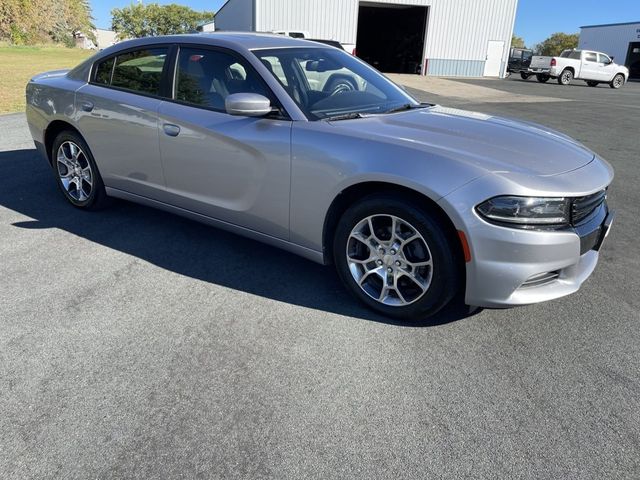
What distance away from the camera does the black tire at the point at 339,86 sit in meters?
3.68

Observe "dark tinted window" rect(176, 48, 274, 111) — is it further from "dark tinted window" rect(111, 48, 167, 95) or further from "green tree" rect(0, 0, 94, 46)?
"green tree" rect(0, 0, 94, 46)

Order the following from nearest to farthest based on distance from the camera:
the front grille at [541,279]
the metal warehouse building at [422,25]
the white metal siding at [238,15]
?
the front grille at [541,279]
the metal warehouse building at [422,25]
the white metal siding at [238,15]

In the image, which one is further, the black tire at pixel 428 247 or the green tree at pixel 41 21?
the green tree at pixel 41 21

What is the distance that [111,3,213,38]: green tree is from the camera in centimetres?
10738

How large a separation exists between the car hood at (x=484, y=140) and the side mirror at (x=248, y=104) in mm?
523

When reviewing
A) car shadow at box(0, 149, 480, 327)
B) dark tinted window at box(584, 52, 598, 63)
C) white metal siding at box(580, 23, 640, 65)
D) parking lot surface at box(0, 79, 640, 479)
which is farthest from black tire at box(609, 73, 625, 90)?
car shadow at box(0, 149, 480, 327)

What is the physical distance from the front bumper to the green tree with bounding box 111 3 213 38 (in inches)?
4546

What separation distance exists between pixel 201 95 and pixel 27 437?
8.20 ft

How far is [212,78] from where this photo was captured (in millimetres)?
3689

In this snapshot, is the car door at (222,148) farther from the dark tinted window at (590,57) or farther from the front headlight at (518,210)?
the dark tinted window at (590,57)

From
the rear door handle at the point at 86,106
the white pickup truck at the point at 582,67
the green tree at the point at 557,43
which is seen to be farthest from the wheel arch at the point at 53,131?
the green tree at the point at 557,43

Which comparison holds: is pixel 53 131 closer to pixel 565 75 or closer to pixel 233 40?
pixel 233 40

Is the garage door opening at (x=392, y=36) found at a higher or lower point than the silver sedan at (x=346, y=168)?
higher

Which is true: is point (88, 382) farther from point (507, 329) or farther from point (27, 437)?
point (507, 329)
